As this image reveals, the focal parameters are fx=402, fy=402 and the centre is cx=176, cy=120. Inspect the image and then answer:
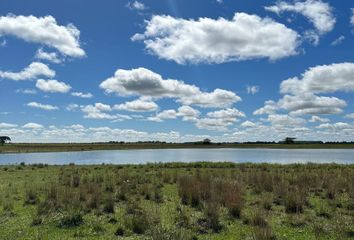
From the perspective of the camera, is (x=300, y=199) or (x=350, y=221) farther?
(x=300, y=199)

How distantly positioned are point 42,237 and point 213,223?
4.71m

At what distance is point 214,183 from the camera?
17625 mm

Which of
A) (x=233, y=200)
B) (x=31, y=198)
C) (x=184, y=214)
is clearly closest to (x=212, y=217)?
(x=184, y=214)

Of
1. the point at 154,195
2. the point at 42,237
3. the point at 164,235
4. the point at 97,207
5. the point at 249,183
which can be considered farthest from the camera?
the point at 249,183

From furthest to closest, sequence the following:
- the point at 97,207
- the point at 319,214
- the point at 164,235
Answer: the point at 97,207 → the point at 319,214 → the point at 164,235

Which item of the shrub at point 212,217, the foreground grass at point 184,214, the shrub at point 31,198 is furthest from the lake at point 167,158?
the shrub at point 212,217

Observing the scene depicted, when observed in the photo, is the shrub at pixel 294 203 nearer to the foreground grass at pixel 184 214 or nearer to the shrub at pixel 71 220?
→ the foreground grass at pixel 184 214

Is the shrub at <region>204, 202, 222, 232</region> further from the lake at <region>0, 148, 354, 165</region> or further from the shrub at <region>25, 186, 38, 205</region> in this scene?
the lake at <region>0, 148, 354, 165</region>

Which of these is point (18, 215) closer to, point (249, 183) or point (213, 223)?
point (213, 223)

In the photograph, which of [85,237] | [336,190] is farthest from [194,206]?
[336,190]

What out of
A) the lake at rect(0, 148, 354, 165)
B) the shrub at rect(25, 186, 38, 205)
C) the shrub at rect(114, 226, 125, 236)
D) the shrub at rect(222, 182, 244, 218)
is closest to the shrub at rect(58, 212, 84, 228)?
the shrub at rect(114, 226, 125, 236)

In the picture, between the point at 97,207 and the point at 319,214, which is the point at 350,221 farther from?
the point at 97,207

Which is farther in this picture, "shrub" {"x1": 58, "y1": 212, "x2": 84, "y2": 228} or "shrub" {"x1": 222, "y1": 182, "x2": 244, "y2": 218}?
"shrub" {"x1": 222, "y1": 182, "x2": 244, "y2": 218}

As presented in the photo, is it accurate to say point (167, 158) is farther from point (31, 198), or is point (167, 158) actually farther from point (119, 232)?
point (119, 232)
